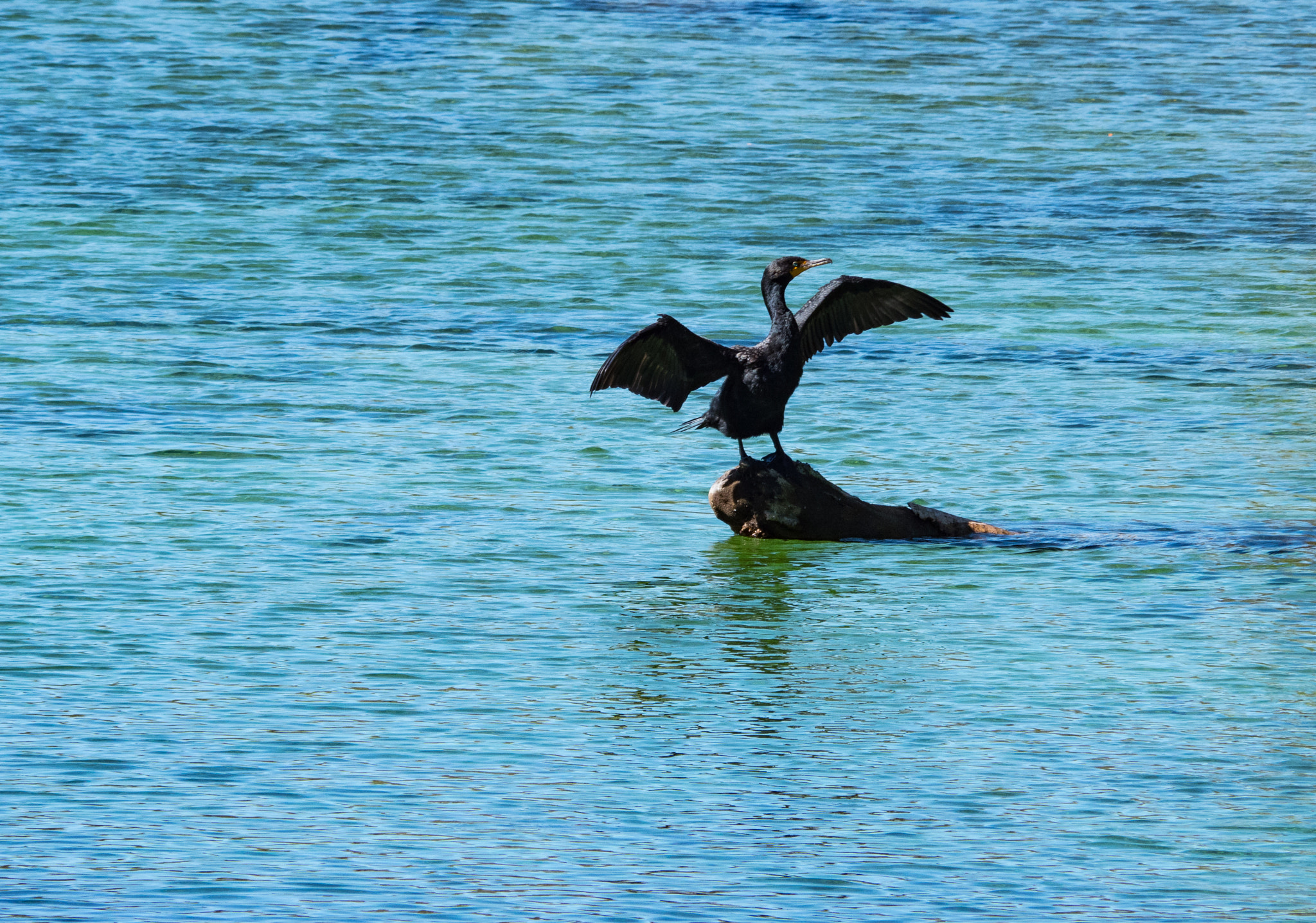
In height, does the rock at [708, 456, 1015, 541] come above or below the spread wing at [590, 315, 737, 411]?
below

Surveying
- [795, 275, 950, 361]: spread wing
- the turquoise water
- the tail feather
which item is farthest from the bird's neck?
the turquoise water

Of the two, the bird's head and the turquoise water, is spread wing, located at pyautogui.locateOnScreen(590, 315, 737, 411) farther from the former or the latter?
the turquoise water

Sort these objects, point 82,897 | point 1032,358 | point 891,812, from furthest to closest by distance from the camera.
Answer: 1. point 1032,358
2. point 891,812
3. point 82,897

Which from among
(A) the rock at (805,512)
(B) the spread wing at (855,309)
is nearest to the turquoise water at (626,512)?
(A) the rock at (805,512)

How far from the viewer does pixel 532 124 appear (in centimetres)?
2888

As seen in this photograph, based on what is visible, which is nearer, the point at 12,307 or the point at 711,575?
the point at 711,575

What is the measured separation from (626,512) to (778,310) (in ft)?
6.91

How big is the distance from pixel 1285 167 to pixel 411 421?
14.9 metres

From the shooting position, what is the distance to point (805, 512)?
12.5 meters

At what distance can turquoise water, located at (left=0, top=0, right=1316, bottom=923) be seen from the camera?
838cm

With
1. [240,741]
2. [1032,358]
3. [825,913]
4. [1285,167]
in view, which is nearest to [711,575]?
[240,741]

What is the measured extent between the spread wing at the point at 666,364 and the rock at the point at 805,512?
526mm

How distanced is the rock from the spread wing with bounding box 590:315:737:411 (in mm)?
526

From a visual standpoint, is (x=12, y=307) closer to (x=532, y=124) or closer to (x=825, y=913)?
(x=532, y=124)
